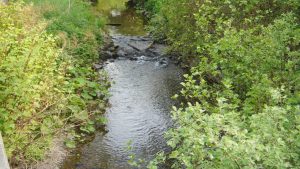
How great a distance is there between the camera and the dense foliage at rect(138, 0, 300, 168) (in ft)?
11.8

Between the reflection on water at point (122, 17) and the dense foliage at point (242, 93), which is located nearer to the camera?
the dense foliage at point (242, 93)

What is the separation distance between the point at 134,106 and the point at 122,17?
10.7 m

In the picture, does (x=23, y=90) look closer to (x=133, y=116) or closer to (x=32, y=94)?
(x=32, y=94)

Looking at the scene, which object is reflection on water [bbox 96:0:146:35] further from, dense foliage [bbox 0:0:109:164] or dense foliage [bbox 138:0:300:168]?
dense foliage [bbox 0:0:109:164]

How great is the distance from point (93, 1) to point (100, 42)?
984cm

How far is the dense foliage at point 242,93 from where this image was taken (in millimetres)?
3602

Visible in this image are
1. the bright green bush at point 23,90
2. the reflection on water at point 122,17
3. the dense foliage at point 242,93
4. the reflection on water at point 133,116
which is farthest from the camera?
the reflection on water at point 122,17

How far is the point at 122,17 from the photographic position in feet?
64.9

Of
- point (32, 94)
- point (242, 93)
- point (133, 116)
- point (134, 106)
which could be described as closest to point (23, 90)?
point (32, 94)

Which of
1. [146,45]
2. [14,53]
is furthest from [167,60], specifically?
[14,53]

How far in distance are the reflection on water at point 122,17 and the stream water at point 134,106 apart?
389 mm

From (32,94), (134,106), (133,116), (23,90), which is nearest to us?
(23,90)

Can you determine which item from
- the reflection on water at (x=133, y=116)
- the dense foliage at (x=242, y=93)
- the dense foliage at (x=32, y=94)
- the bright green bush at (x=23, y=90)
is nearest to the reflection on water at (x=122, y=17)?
the reflection on water at (x=133, y=116)

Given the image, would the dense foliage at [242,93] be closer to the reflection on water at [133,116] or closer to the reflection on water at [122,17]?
the reflection on water at [133,116]
